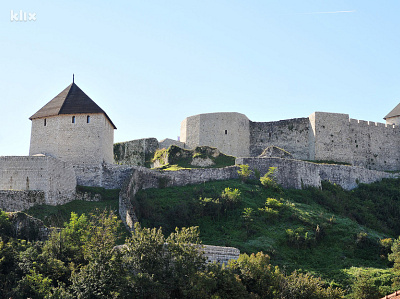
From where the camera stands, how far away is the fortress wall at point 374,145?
4966cm

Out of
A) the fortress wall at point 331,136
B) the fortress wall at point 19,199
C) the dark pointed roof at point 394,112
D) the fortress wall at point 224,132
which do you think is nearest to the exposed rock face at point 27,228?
the fortress wall at point 19,199

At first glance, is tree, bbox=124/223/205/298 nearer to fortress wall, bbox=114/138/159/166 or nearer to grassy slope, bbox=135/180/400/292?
grassy slope, bbox=135/180/400/292

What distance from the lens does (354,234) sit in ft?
108

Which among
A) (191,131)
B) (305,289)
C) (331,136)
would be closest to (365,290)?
(305,289)

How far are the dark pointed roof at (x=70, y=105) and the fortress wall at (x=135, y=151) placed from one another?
37.0 ft

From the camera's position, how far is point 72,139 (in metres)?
37.3

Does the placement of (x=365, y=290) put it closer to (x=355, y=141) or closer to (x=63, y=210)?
(x=63, y=210)

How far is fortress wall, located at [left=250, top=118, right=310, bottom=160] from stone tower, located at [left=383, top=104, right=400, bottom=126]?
8390mm

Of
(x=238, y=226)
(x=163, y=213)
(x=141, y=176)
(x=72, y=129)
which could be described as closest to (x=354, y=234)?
(x=238, y=226)

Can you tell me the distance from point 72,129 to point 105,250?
1544 centimetres

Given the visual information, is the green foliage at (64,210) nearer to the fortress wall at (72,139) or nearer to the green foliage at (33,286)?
the fortress wall at (72,139)

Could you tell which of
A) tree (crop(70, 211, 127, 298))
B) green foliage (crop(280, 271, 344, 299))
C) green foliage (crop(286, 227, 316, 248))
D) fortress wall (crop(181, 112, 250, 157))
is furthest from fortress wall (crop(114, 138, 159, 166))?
green foliage (crop(280, 271, 344, 299))

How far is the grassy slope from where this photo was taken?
30.0 m

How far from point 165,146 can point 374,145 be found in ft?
59.6
